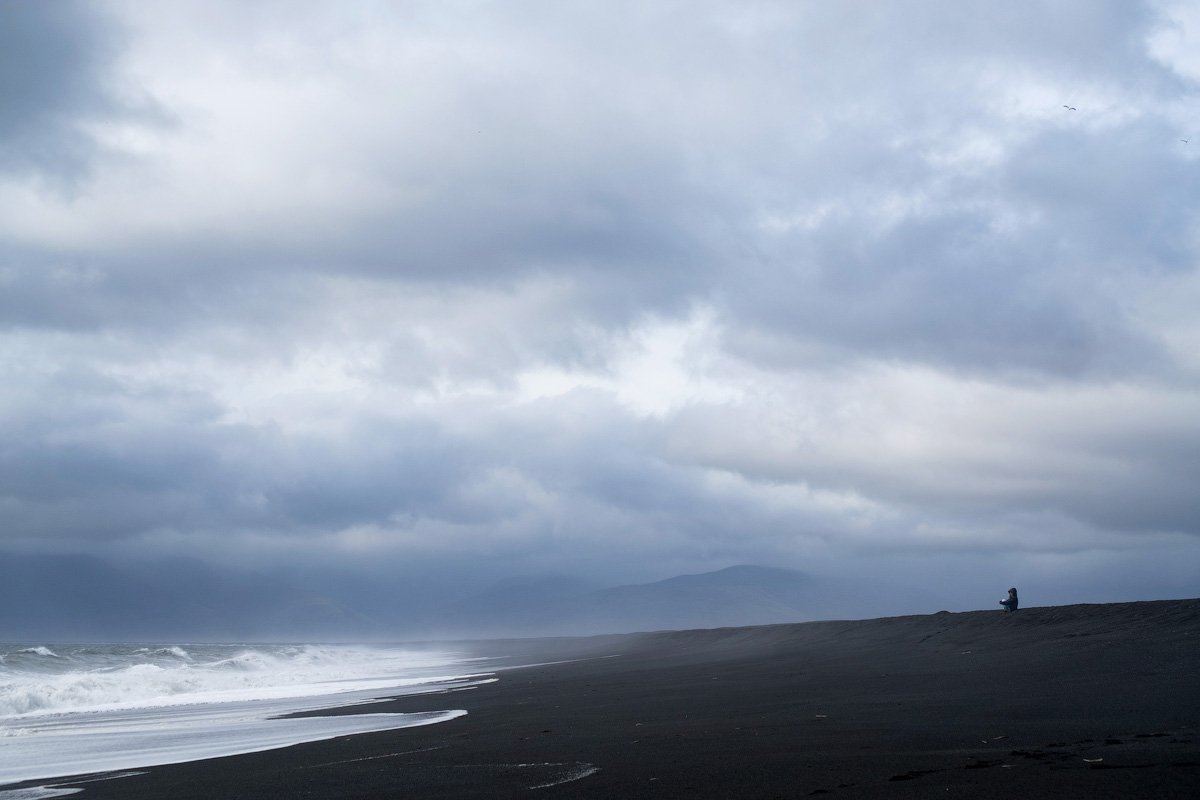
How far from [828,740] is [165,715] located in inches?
682

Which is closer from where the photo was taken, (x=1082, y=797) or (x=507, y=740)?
(x=1082, y=797)

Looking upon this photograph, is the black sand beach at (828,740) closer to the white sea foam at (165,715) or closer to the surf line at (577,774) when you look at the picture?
the surf line at (577,774)

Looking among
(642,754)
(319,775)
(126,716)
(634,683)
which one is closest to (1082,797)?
(642,754)

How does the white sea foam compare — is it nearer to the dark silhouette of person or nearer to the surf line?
the surf line

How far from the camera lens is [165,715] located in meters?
21.5

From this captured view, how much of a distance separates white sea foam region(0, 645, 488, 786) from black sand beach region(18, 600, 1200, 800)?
5.51 feet

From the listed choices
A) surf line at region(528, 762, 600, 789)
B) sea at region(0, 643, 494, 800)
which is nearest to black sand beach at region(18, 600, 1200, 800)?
surf line at region(528, 762, 600, 789)

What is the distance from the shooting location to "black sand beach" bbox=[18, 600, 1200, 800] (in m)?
7.43

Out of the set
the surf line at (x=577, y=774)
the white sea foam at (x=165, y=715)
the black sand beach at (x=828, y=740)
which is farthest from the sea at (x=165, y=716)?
the surf line at (x=577, y=774)

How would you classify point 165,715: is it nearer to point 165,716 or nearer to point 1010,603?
point 165,716

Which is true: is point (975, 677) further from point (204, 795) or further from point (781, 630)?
point (781, 630)

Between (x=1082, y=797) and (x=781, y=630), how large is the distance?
3710 cm

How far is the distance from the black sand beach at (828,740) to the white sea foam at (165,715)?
5.51ft

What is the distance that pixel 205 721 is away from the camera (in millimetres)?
19109
